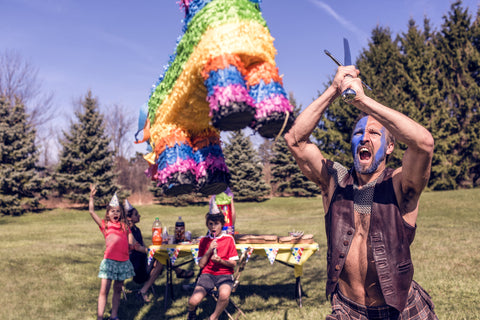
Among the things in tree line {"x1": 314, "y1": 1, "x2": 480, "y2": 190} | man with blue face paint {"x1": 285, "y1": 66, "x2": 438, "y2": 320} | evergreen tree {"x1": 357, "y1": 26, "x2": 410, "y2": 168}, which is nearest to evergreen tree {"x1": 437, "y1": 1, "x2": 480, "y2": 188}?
tree line {"x1": 314, "y1": 1, "x2": 480, "y2": 190}

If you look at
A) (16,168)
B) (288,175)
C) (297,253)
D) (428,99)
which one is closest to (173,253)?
(297,253)

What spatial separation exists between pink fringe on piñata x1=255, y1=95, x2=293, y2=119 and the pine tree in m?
20.5

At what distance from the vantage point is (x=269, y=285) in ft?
20.2

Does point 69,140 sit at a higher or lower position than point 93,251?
higher

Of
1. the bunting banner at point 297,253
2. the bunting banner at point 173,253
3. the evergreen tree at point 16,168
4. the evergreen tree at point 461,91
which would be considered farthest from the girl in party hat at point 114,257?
the evergreen tree at point 461,91

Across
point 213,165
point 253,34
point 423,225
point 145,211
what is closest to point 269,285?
point 213,165

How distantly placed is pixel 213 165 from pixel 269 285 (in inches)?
168

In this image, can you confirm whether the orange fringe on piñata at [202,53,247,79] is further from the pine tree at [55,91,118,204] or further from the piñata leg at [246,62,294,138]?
the pine tree at [55,91,118,204]

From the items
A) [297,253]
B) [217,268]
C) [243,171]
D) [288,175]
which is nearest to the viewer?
[217,268]

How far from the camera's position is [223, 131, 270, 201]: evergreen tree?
23812mm

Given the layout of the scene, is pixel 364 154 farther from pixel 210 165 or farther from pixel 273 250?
pixel 273 250

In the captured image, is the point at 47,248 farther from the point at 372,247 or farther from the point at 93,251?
the point at 372,247

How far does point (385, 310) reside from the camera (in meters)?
1.99

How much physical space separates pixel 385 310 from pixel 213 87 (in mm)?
1468
